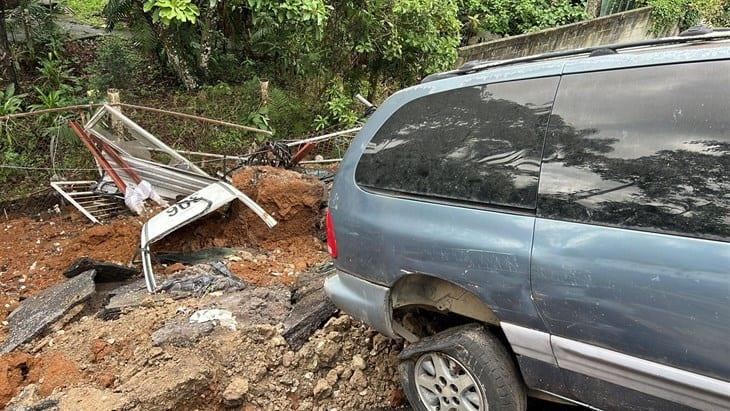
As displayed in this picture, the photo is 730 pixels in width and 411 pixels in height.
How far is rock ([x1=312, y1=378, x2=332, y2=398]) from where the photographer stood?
10.6 feet

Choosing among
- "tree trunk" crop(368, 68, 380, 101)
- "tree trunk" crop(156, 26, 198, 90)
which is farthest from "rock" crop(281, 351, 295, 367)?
"tree trunk" crop(156, 26, 198, 90)

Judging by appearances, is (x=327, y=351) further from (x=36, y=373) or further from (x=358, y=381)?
(x=36, y=373)

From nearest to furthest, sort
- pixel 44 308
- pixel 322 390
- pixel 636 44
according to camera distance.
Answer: pixel 636 44
pixel 322 390
pixel 44 308

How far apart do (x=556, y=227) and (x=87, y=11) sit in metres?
13.0

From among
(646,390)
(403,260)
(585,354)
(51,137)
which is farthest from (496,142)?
(51,137)

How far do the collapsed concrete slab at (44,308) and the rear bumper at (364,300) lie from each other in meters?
2.37

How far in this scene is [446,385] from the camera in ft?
8.61

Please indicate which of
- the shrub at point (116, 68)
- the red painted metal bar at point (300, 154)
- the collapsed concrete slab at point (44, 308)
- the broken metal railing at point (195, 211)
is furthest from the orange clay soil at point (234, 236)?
the shrub at point (116, 68)

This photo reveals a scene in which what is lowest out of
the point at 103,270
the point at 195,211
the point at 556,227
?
the point at 103,270

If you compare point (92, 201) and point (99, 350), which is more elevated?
point (92, 201)

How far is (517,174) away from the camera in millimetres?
2219

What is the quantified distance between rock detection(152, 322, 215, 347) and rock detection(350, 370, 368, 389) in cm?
105

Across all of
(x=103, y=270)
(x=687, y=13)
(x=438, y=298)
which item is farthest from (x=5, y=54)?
(x=687, y=13)

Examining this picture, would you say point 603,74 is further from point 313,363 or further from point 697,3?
point 697,3
